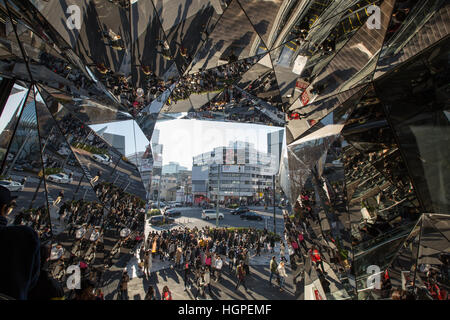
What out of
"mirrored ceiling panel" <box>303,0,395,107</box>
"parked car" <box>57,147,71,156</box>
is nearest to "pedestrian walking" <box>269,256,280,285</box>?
"mirrored ceiling panel" <box>303,0,395,107</box>

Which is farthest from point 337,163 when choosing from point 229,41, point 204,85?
point 204,85

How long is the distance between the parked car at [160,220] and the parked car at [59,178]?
1.88 metres

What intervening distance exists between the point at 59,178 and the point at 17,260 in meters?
2.01

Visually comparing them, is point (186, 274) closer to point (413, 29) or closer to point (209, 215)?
point (209, 215)

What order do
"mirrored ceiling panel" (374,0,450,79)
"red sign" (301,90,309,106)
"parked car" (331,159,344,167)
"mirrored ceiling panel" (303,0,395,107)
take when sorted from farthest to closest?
"red sign" (301,90,309,106)
"parked car" (331,159,344,167)
"mirrored ceiling panel" (303,0,395,107)
"mirrored ceiling panel" (374,0,450,79)

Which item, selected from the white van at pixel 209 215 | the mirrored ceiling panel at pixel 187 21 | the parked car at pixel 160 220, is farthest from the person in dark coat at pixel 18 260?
the white van at pixel 209 215

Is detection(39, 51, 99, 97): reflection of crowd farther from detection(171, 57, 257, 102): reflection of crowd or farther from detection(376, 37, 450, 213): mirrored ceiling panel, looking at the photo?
detection(376, 37, 450, 213): mirrored ceiling panel

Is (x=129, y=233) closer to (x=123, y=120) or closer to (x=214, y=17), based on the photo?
A: (x=123, y=120)

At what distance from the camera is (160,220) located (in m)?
4.49

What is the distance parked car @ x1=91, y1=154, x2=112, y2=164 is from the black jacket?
7.32 feet

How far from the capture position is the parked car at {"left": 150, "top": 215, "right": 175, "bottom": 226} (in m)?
4.40

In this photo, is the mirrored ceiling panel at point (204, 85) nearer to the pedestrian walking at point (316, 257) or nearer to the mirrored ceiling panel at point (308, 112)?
the mirrored ceiling panel at point (308, 112)

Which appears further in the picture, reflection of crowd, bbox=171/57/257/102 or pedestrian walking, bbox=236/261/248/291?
pedestrian walking, bbox=236/261/248/291
